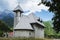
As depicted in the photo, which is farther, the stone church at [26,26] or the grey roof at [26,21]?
the grey roof at [26,21]

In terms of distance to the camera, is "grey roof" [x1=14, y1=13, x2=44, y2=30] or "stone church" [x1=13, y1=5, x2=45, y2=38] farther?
"grey roof" [x1=14, y1=13, x2=44, y2=30]

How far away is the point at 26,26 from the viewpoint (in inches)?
2383

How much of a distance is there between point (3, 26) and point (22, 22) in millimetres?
43492

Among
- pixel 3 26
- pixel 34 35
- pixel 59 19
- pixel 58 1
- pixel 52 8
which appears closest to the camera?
pixel 58 1

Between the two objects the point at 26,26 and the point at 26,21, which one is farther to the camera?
the point at 26,21

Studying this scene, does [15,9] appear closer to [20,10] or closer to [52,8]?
[20,10]

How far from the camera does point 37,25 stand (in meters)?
62.3

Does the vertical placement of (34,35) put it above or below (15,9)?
below

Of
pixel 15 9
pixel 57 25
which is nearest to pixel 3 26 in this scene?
pixel 15 9

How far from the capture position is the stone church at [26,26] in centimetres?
6000

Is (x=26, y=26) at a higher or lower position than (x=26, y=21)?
lower

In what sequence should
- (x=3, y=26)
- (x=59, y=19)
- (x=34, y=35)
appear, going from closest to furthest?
(x=59, y=19) < (x=34, y=35) < (x=3, y=26)

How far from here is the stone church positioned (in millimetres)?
60000

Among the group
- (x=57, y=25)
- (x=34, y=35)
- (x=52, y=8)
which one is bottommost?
(x=34, y=35)
